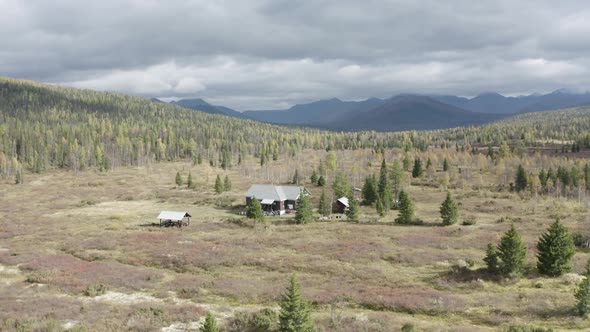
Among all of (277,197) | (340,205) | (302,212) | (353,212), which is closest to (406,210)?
(353,212)

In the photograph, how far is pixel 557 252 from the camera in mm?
38938

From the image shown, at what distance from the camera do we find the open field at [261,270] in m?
29.0

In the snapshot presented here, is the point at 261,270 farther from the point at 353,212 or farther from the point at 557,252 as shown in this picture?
the point at 353,212

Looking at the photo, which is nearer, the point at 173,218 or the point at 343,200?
the point at 173,218

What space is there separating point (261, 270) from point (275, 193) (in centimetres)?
4714

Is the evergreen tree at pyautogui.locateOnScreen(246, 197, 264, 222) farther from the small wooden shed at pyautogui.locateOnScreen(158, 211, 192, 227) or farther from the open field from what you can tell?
the small wooden shed at pyautogui.locateOnScreen(158, 211, 192, 227)

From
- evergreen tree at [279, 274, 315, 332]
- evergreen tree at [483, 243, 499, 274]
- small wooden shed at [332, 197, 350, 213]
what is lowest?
small wooden shed at [332, 197, 350, 213]

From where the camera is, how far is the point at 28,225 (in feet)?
232

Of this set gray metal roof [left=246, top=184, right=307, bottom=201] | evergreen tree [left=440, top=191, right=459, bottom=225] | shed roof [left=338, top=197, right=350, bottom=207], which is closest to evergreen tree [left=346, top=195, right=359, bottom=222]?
shed roof [left=338, top=197, right=350, bottom=207]

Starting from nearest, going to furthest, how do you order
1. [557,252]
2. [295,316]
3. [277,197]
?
[295,316] → [557,252] → [277,197]

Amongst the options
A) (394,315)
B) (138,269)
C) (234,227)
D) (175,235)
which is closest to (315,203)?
(234,227)

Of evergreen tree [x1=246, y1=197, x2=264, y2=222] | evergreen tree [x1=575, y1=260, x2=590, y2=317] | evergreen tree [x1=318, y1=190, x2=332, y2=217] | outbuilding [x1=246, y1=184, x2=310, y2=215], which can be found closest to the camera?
evergreen tree [x1=575, y1=260, x2=590, y2=317]

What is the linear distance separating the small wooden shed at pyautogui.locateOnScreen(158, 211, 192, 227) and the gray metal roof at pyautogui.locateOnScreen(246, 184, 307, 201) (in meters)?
21.7

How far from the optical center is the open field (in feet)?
95.3
